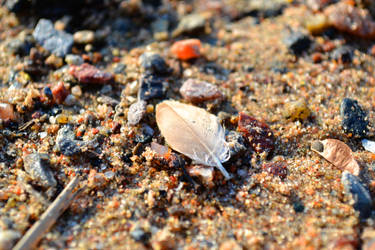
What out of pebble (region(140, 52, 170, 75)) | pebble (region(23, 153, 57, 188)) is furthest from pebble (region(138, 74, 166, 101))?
pebble (region(23, 153, 57, 188))

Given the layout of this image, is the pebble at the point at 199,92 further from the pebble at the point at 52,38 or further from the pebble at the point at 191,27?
the pebble at the point at 52,38

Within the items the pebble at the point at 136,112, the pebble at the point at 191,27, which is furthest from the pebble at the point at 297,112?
the pebble at the point at 191,27

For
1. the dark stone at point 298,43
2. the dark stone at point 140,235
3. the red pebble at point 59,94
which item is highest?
the red pebble at point 59,94

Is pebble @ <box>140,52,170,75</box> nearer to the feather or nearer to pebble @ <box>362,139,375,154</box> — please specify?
the feather

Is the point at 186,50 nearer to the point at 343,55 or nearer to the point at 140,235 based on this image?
the point at 343,55

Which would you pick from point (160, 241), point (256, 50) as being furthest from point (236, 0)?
point (160, 241)

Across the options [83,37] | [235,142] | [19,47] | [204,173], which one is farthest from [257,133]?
[19,47]
